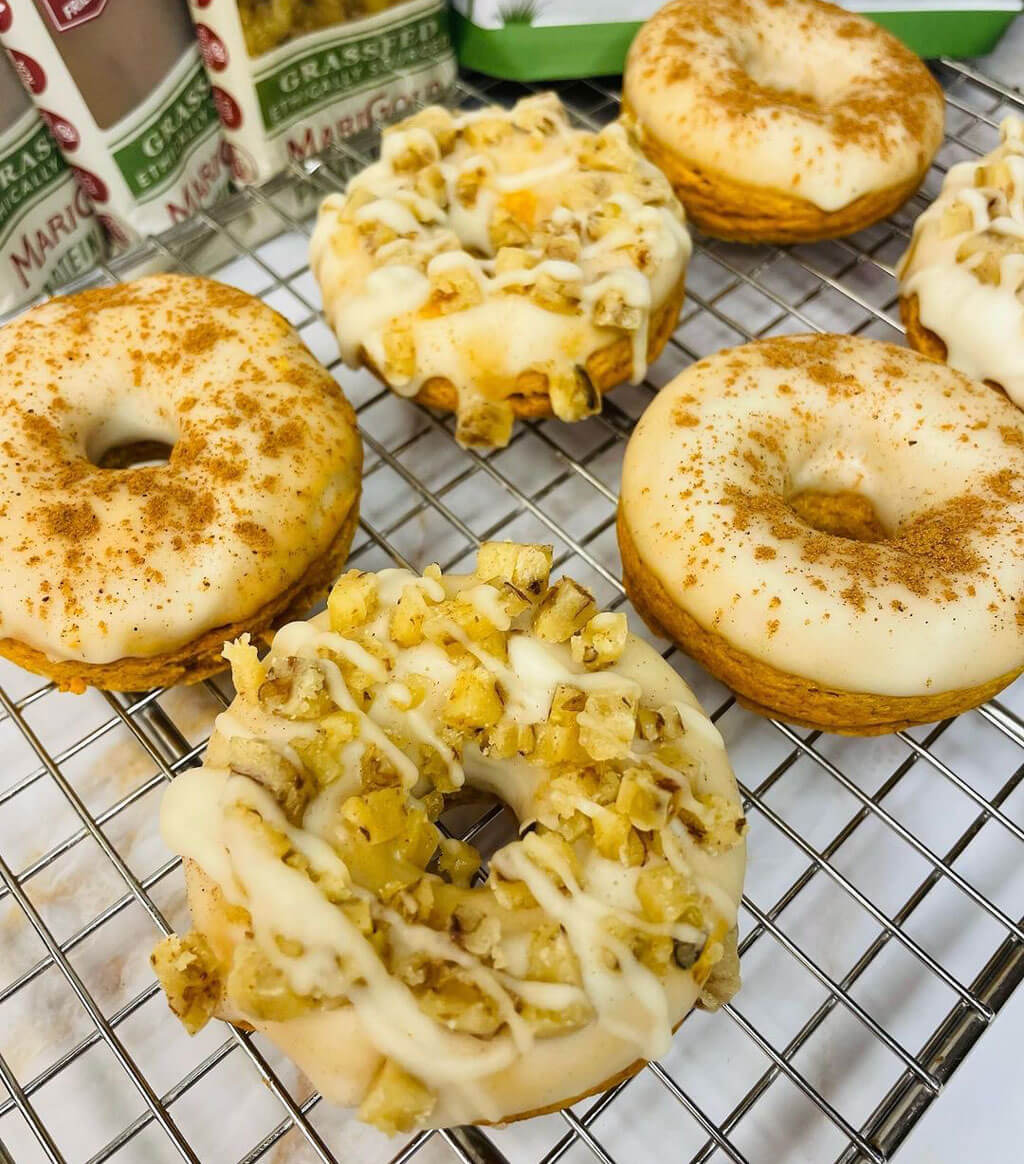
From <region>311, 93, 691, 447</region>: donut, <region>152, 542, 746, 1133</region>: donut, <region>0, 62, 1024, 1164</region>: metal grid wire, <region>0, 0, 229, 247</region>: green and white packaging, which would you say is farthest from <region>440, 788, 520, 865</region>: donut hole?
<region>0, 0, 229, 247</region>: green and white packaging

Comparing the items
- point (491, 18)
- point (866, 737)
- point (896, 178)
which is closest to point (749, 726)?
point (866, 737)

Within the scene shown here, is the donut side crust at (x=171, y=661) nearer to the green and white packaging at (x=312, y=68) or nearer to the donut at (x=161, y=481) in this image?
the donut at (x=161, y=481)

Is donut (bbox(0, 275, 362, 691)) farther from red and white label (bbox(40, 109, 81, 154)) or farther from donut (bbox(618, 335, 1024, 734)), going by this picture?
donut (bbox(618, 335, 1024, 734))

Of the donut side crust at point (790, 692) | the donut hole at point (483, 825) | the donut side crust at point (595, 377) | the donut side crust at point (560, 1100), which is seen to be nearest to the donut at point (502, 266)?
the donut side crust at point (595, 377)

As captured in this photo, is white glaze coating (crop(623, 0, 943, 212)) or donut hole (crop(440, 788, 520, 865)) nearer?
donut hole (crop(440, 788, 520, 865))

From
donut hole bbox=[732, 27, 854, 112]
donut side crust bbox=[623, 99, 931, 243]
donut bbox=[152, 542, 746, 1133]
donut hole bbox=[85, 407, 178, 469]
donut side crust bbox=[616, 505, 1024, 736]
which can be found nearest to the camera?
donut bbox=[152, 542, 746, 1133]
